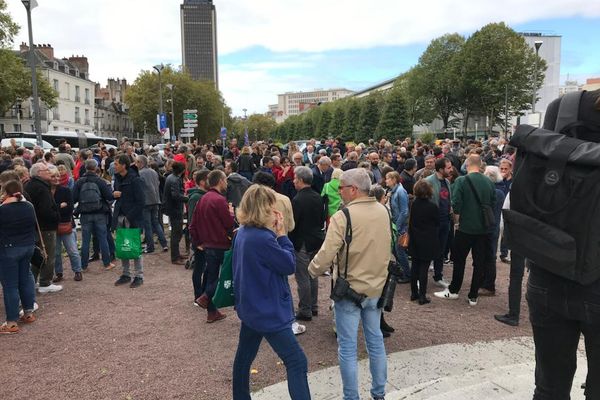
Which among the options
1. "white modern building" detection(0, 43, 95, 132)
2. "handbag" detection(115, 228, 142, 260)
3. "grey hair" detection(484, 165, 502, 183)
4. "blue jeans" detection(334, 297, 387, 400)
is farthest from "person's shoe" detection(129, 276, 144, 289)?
"white modern building" detection(0, 43, 95, 132)

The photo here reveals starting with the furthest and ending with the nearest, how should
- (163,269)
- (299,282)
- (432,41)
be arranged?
(432,41)
(163,269)
(299,282)

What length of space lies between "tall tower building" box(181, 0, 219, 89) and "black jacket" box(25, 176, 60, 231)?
183 metres

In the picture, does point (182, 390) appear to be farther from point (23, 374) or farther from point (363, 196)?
point (363, 196)

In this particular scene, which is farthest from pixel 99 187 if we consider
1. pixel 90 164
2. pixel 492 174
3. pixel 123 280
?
pixel 492 174

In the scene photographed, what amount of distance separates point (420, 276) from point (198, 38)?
192486 mm

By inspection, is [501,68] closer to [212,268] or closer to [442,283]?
[442,283]

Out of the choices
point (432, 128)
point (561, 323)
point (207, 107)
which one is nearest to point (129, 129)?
point (207, 107)

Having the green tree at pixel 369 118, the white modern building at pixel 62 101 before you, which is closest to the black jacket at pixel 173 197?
the white modern building at pixel 62 101

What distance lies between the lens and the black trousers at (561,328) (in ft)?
7.26

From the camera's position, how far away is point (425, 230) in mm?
6477

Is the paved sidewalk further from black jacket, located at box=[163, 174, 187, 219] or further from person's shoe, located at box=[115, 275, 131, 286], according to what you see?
black jacket, located at box=[163, 174, 187, 219]

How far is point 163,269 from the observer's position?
863cm

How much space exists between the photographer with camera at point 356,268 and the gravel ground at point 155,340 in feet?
3.55

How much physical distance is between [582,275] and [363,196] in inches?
73.5
